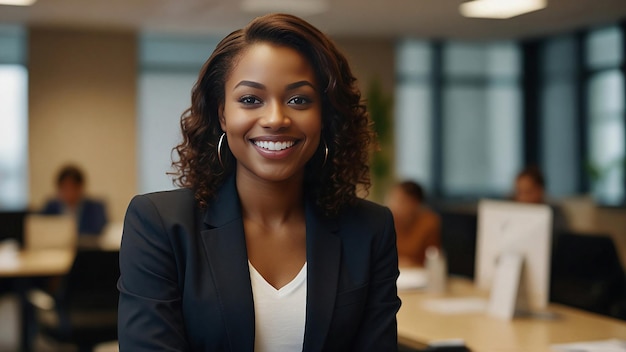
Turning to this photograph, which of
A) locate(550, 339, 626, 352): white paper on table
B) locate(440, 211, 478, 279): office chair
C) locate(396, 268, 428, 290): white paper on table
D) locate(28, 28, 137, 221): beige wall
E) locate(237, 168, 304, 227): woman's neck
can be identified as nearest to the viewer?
locate(237, 168, 304, 227): woman's neck

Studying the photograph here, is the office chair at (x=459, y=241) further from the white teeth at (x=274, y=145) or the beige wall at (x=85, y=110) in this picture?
the beige wall at (x=85, y=110)

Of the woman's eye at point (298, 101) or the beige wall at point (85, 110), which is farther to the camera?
the beige wall at point (85, 110)

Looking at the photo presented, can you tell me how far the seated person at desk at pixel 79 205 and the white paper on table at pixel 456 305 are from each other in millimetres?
4093

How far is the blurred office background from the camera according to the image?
9.59 m

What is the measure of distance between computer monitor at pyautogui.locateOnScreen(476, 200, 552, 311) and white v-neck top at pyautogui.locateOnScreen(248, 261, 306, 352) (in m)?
1.93

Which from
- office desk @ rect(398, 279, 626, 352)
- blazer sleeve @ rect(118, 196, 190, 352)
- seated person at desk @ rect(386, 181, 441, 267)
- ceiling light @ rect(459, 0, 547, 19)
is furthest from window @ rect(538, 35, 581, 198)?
blazer sleeve @ rect(118, 196, 190, 352)

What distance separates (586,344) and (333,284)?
1.51 meters

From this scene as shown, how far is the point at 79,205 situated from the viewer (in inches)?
289

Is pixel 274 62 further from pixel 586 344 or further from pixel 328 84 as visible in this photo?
pixel 586 344

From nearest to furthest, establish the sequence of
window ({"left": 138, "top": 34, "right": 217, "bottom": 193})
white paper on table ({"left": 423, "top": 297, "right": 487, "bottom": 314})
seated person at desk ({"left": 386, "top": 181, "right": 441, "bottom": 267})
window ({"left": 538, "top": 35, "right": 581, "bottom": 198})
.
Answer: white paper on table ({"left": 423, "top": 297, "right": 487, "bottom": 314}) < seated person at desk ({"left": 386, "top": 181, "right": 441, "bottom": 267}) < window ({"left": 138, "top": 34, "right": 217, "bottom": 193}) < window ({"left": 538, "top": 35, "right": 581, "bottom": 198})

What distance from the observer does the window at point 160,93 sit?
1090 centimetres

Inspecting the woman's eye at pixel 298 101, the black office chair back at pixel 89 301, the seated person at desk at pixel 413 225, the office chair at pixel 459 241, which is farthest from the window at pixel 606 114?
the woman's eye at pixel 298 101

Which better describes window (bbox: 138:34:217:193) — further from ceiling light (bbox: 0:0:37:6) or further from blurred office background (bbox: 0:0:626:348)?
ceiling light (bbox: 0:0:37:6)

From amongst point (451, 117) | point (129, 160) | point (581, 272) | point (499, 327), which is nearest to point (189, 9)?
point (129, 160)
